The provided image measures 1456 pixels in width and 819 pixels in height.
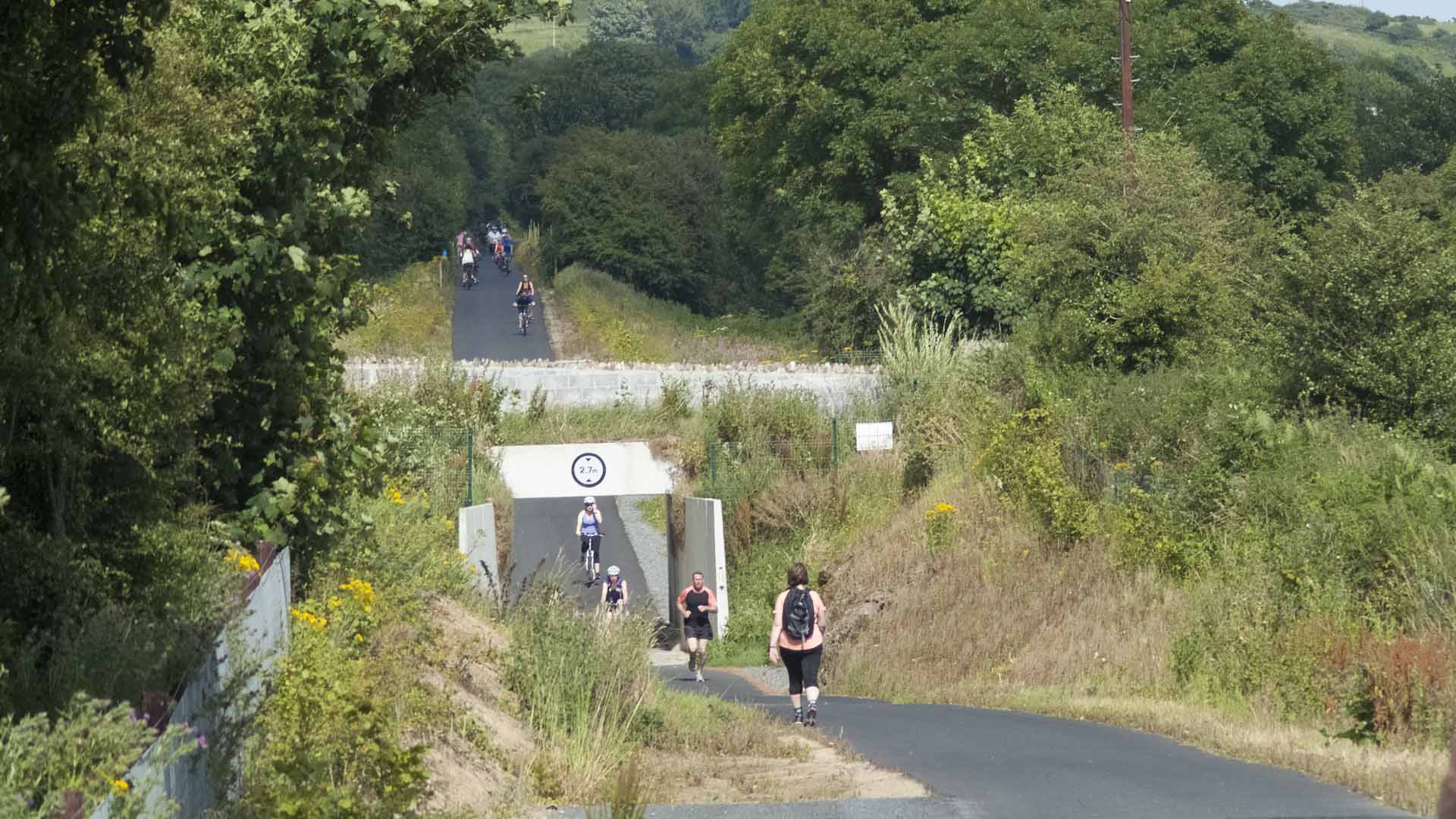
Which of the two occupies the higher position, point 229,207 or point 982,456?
point 229,207

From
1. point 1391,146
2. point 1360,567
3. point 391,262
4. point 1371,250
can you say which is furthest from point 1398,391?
point 391,262

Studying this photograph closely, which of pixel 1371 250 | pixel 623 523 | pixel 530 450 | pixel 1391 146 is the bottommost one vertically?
pixel 623 523

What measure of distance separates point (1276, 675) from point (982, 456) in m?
11.3

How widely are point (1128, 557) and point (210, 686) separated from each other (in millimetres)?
17338

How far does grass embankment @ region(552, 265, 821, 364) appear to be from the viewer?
174ft

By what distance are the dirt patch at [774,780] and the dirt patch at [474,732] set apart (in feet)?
3.22

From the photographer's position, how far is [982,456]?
2920 cm

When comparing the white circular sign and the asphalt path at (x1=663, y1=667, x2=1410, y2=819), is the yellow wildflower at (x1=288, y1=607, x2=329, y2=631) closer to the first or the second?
the asphalt path at (x1=663, y1=667, x2=1410, y2=819)

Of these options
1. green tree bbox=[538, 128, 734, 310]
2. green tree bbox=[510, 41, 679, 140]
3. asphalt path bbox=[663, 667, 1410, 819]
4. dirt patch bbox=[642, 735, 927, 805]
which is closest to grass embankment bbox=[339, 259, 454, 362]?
green tree bbox=[538, 128, 734, 310]

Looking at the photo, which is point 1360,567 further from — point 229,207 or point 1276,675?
point 229,207

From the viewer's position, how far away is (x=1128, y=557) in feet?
78.4

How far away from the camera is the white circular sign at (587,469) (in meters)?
31.8

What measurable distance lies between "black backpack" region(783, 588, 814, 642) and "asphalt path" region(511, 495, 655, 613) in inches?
715

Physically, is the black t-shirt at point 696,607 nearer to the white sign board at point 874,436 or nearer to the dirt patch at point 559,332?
the white sign board at point 874,436
